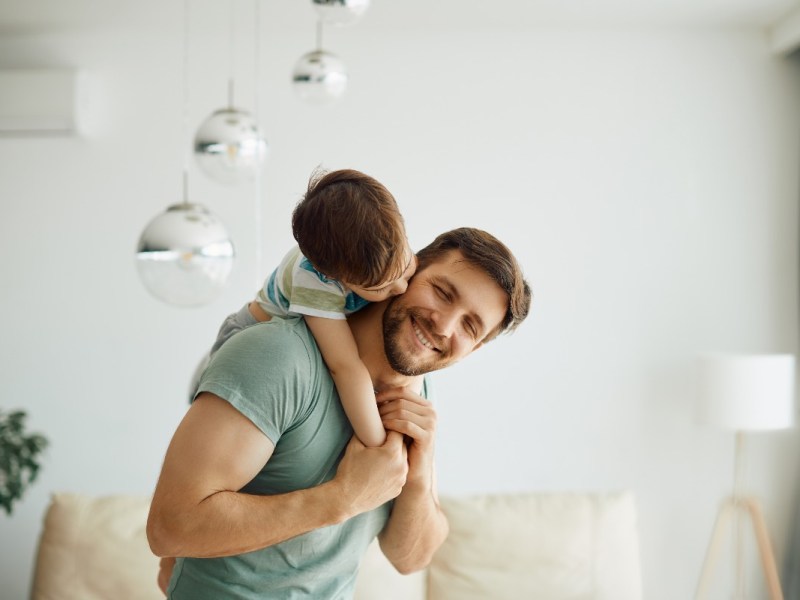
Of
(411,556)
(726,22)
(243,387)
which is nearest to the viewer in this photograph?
(243,387)

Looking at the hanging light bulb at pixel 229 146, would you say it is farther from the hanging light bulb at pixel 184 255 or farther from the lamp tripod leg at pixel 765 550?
the lamp tripod leg at pixel 765 550

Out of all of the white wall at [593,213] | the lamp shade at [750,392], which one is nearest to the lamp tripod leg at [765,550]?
the white wall at [593,213]

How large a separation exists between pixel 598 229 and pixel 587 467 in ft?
3.51

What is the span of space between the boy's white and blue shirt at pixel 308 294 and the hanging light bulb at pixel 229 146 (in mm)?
825

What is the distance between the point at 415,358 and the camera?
140 centimetres

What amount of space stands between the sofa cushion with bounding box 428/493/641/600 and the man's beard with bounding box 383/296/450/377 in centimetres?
192

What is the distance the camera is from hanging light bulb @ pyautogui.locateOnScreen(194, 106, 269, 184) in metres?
2.23

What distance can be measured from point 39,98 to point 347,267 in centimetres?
332

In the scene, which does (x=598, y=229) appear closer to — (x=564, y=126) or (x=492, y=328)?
(x=564, y=126)

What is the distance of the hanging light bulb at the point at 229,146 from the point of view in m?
2.23

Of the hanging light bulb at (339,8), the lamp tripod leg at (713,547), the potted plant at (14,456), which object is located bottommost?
the lamp tripod leg at (713,547)

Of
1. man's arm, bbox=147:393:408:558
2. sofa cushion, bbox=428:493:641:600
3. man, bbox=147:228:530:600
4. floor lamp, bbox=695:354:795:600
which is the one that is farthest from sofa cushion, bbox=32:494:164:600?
floor lamp, bbox=695:354:795:600

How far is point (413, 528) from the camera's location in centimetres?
158

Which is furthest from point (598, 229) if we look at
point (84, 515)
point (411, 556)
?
point (411, 556)
